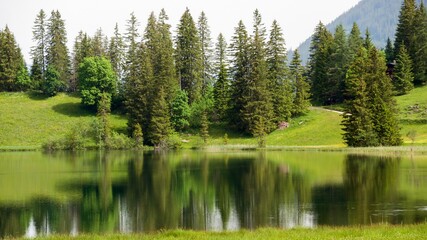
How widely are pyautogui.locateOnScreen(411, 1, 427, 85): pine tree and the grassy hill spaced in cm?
441

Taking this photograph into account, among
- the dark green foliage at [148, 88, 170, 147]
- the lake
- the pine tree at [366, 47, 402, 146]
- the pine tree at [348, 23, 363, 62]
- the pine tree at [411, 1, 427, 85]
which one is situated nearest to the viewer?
the lake

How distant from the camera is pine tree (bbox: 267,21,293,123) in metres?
94.3

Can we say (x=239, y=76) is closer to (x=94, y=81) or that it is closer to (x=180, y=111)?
(x=180, y=111)

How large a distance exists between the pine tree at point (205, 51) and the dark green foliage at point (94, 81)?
64.6 feet

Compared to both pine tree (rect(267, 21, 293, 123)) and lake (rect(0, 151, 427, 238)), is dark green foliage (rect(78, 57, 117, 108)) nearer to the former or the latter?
pine tree (rect(267, 21, 293, 123))

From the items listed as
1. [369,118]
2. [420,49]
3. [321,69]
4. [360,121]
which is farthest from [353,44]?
[360,121]

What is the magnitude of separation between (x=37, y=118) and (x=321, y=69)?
59.3m

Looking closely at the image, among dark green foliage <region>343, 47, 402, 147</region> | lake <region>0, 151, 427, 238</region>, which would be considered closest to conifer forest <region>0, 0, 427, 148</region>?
dark green foliage <region>343, 47, 402, 147</region>

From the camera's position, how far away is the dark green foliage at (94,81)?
4009 inches

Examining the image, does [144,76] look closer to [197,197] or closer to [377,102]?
[377,102]

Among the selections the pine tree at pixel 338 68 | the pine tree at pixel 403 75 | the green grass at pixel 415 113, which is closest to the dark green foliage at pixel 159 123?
the pine tree at pixel 338 68

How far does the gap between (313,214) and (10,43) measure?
10477cm

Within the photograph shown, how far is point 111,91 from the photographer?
10525cm

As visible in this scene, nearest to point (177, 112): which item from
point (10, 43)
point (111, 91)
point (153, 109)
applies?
point (153, 109)
